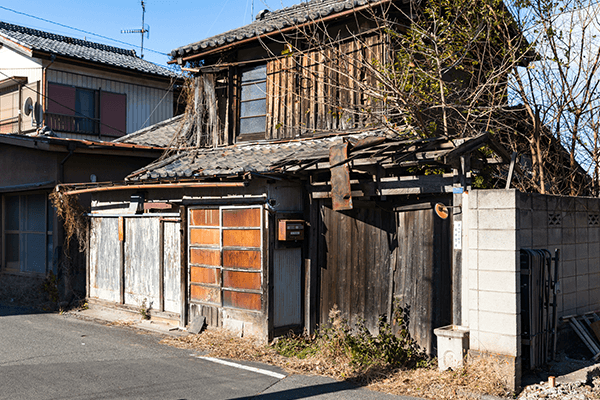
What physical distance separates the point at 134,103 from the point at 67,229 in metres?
9.56

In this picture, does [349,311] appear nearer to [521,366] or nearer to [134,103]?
[521,366]

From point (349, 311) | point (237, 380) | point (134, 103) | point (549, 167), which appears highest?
point (134, 103)

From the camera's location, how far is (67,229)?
46.5ft

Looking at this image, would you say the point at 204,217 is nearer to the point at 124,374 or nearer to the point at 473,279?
the point at 124,374

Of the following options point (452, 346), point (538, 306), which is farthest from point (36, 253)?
point (538, 306)

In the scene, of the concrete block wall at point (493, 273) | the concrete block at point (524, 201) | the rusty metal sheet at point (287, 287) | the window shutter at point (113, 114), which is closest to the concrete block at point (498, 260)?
the concrete block wall at point (493, 273)

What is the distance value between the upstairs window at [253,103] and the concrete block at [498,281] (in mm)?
7035

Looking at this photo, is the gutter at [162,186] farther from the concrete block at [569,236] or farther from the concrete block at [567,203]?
the concrete block at [569,236]

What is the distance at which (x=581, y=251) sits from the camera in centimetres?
935

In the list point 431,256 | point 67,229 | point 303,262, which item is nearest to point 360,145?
point 431,256

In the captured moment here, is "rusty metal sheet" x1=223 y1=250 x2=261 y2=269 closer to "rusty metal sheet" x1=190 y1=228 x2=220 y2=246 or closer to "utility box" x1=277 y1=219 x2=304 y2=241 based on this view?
"rusty metal sheet" x1=190 y1=228 x2=220 y2=246

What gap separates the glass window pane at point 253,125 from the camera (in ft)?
42.6

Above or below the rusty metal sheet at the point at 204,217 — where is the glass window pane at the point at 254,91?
above

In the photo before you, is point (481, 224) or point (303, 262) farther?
point (303, 262)
